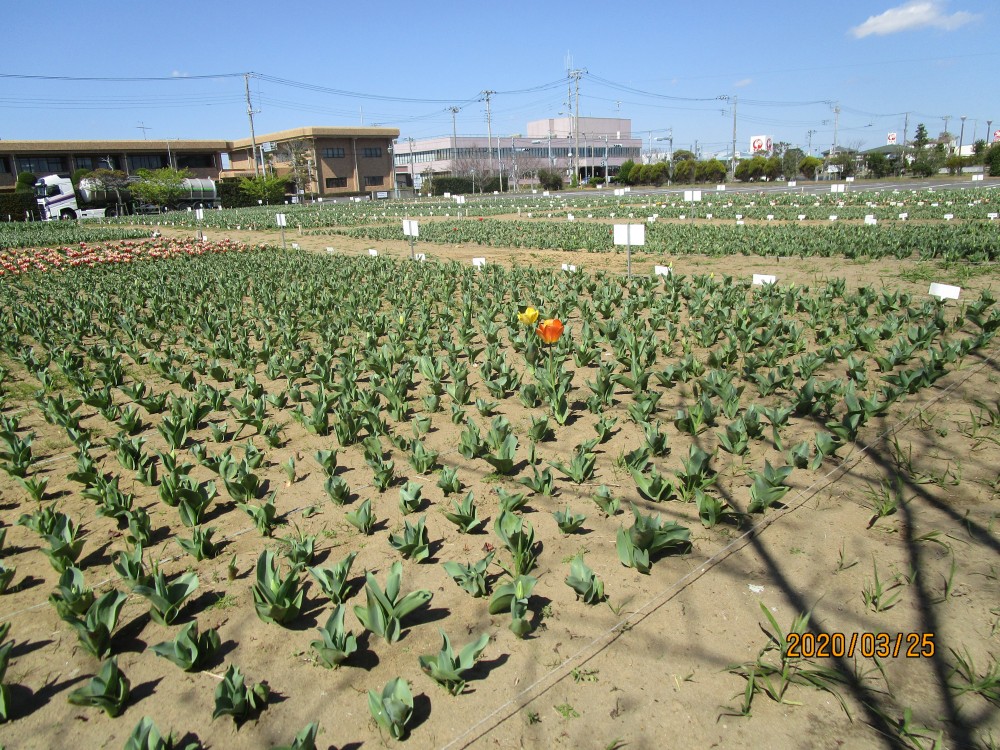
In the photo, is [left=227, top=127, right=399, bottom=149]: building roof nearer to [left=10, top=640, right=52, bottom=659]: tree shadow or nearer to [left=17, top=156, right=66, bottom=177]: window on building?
[left=17, top=156, right=66, bottom=177]: window on building

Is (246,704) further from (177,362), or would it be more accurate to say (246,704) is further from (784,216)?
(784,216)

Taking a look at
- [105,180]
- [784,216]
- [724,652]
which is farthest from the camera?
[105,180]

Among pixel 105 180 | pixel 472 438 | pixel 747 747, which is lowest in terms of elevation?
pixel 747 747

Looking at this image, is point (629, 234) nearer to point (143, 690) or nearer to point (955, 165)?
point (143, 690)

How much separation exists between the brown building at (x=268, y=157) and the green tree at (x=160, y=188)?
1661 cm

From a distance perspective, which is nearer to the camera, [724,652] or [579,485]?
[724,652]

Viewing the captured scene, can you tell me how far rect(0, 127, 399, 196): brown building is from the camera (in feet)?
234

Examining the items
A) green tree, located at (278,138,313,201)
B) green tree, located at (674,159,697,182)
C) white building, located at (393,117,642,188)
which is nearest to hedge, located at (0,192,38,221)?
green tree, located at (278,138,313,201)

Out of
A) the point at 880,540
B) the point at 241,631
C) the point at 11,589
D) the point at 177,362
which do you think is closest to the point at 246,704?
the point at 241,631

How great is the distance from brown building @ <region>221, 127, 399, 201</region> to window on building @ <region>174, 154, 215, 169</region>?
2733 mm

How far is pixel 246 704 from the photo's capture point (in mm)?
2600

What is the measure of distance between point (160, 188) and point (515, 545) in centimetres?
6356

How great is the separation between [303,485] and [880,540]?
3649mm
